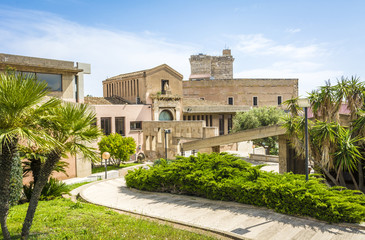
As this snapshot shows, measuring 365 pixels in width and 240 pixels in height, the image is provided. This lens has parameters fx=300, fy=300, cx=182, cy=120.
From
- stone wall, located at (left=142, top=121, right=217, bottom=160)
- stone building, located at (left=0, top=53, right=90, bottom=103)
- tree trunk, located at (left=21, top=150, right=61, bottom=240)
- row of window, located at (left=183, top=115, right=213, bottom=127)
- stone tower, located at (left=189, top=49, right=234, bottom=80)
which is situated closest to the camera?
tree trunk, located at (left=21, top=150, right=61, bottom=240)

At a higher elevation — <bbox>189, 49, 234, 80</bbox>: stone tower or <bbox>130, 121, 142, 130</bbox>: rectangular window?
<bbox>189, 49, 234, 80</bbox>: stone tower

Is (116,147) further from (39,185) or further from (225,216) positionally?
(39,185)

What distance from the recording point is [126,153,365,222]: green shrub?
9953 millimetres

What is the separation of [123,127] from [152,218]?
23356 millimetres

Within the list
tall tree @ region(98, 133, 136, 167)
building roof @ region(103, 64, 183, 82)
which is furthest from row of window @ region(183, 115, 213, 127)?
tall tree @ region(98, 133, 136, 167)

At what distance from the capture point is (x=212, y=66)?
68000mm

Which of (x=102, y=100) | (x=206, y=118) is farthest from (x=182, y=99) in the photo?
(x=102, y=100)

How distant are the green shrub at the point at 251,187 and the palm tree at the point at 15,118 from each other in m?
7.70

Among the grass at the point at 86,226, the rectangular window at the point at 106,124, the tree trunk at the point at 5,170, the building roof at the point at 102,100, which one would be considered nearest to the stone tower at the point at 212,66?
the building roof at the point at 102,100

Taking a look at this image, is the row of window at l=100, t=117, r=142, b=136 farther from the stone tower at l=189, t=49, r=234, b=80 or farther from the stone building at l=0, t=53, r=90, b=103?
the stone tower at l=189, t=49, r=234, b=80

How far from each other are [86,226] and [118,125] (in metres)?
24.8

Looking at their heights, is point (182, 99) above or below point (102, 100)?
above

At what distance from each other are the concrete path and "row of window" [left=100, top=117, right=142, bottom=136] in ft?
54.4

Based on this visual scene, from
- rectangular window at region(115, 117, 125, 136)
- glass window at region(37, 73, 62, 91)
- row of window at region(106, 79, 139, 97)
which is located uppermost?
row of window at region(106, 79, 139, 97)
